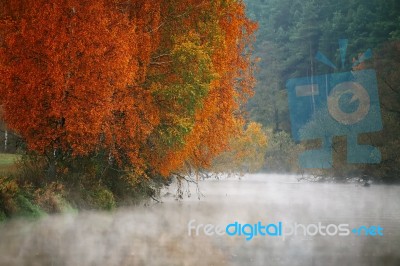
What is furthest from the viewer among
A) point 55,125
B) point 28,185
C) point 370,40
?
point 370,40

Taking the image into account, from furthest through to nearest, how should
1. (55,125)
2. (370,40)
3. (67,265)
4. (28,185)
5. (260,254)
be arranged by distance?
(370,40)
(55,125)
(28,185)
(260,254)
(67,265)

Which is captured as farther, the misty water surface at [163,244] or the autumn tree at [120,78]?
the autumn tree at [120,78]

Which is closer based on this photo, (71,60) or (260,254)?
(260,254)

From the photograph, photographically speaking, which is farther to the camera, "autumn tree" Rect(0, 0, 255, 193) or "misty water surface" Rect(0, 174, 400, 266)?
"autumn tree" Rect(0, 0, 255, 193)

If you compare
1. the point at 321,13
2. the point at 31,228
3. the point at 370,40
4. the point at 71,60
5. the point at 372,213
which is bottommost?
the point at 372,213

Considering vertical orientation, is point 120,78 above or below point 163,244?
above

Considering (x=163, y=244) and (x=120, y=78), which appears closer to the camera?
(x=163, y=244)

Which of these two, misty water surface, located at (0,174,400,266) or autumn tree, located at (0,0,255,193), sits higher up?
autumn tree, located at (0,0,255,193)

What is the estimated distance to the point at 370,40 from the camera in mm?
79875

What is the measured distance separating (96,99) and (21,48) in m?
2.88

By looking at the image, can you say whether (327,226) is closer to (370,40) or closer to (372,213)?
(372,213)

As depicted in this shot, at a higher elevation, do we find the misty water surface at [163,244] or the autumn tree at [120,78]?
the autumn tree at [120,78]

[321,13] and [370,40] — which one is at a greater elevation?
[321,13]

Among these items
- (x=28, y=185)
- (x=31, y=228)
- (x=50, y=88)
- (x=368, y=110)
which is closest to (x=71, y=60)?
(x=50, y=88)
